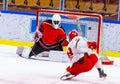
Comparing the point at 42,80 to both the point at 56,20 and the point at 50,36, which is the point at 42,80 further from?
the point at 50,36

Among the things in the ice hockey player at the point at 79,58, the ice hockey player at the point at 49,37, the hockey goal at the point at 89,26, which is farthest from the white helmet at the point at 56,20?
the ice hockey player at the point at 79,58

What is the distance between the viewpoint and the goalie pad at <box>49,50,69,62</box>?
18.0 feet

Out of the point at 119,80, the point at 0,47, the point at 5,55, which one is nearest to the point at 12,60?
the point at 5,55

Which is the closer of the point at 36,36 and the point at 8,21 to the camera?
the point at 36,36

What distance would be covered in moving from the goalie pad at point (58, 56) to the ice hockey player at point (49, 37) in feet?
0.47

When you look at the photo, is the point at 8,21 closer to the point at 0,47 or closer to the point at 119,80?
the point at 0,47

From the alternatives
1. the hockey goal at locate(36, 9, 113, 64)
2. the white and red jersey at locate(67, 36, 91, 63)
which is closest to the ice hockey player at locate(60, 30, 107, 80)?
the white and red jersey at locate(67, 36, 91, 63)

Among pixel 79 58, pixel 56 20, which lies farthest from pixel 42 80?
pixel 56 20

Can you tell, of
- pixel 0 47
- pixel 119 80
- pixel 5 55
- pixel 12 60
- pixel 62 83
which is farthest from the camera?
pixel 0 47

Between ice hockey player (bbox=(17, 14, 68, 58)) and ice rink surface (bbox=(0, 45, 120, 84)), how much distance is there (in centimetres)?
21

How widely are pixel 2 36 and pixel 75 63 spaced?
2875 mm

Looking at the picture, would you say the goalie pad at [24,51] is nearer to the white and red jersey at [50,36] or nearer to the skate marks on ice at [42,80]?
the white and red jersey at [50,36]

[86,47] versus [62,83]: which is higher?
[86,47]

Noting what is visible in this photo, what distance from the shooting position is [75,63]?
4285 millimetres
